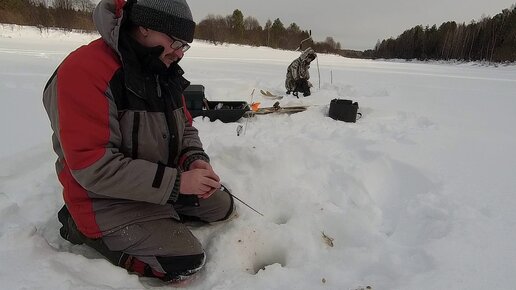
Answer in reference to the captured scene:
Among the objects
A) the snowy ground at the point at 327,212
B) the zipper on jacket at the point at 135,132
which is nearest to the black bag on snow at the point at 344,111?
the snowy ground at the point at 327,212

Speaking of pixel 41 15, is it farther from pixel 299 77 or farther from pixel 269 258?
pixel 269 258

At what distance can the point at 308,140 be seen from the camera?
3.67 m

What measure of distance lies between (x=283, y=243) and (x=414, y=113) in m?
3.93

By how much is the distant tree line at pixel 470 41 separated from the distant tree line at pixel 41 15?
39.6 metres

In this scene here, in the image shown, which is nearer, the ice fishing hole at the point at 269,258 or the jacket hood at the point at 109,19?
the jacket hood at the point at 109,19

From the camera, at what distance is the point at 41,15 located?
28906 mm

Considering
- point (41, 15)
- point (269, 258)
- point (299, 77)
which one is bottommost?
point (269, 258)

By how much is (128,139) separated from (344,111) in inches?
143

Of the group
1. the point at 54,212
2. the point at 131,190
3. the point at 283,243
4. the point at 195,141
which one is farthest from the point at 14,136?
the point at 283,243

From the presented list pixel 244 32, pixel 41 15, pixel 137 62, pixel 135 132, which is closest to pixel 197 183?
pixel 135 132

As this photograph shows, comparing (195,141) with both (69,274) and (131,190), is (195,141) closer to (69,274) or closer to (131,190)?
(131,190)

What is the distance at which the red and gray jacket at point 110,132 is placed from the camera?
1460mm

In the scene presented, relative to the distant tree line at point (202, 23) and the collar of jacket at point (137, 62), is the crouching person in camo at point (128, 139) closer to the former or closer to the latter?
the collar of jacket at point (137, 62)

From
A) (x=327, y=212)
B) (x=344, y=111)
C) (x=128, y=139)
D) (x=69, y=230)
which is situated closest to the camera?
(x=128, y=139)
